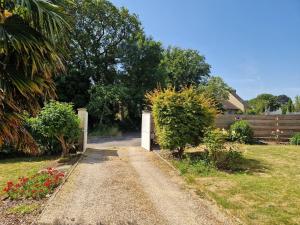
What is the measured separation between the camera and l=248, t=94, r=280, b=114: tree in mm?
59322

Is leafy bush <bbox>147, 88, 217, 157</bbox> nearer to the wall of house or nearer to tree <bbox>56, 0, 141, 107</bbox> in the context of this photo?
tree <bbox>56, 0, 141, 107</bbox>

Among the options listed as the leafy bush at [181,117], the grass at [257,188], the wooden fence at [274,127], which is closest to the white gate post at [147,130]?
the leafy bush at [181,117]

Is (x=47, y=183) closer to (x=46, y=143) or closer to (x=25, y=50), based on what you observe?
(x=25, y=50)

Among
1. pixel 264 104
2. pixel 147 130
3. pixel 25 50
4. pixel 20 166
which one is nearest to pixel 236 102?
pixel 264 104

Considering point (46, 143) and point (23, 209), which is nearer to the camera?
point (23, 209)

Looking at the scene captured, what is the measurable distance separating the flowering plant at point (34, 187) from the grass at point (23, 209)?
20.2 inches

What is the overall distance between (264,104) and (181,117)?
Result: 2238 inches

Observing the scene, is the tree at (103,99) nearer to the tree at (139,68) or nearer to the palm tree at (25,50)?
the tree at (139,68)

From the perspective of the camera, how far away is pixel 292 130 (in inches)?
655

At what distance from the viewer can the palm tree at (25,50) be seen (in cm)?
456

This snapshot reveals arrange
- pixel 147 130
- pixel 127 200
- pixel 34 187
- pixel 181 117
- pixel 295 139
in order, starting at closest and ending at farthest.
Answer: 1. pixel 127 200
2. pixel 34 187
3. pixel 181 117
4. pixel 147 130
5. pixel 295 139

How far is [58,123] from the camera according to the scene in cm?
1162

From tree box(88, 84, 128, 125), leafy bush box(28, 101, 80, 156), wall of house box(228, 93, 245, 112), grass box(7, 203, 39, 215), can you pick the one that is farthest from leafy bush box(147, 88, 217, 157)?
wall of house box(228, 93, 245, 112)

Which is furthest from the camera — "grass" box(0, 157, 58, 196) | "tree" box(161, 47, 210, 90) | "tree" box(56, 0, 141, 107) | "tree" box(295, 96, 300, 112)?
"tree" box(295, 96, 300, 112)
